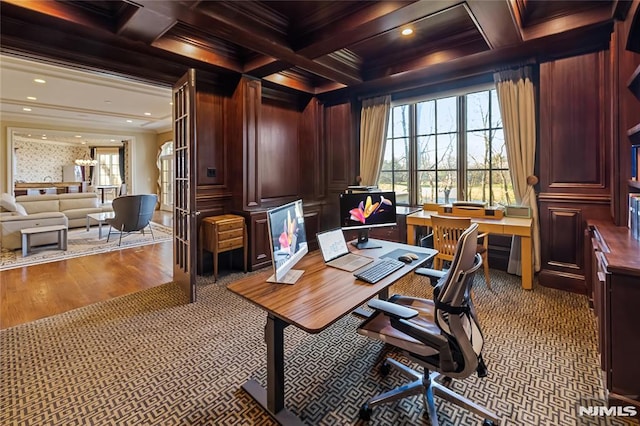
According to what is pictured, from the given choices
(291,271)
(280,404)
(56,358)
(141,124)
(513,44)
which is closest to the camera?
(280,404)

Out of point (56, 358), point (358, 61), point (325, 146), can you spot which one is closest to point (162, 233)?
point (325, 146)

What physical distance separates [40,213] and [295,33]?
6.01m

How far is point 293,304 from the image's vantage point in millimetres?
1471

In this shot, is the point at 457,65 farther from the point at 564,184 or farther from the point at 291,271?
the point at 291,271

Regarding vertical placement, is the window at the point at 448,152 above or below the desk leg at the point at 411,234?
above

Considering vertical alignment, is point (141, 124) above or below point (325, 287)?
above

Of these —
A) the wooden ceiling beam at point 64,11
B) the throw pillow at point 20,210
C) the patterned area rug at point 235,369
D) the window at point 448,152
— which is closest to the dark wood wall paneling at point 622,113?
the patterned area rug at point 235,369

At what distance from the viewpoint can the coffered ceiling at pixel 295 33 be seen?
2.53 meters

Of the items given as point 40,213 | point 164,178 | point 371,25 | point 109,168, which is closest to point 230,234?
point 371,25

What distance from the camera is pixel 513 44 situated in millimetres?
3135

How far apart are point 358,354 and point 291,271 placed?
2.73 feet

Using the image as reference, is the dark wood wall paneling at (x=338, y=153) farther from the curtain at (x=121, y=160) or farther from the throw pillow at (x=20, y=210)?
the curtain at (x=121, y=160)

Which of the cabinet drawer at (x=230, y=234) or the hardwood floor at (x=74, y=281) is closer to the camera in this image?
the hardwood floor at (x=74, y=281)

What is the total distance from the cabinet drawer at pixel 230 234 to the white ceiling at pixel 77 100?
2.03m
